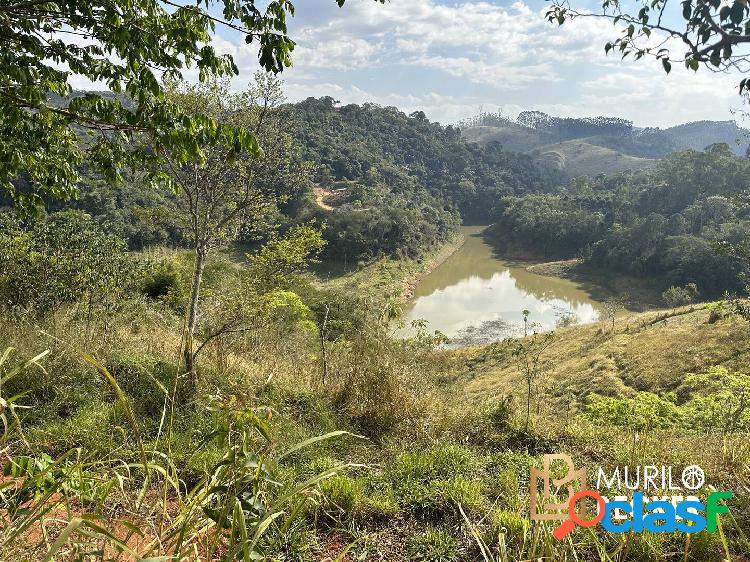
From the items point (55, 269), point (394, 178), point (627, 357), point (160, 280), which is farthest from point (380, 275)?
point (55, 269)

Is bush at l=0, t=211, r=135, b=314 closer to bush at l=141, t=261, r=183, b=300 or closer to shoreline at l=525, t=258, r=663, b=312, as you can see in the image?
bush at l=141, t=261, r=183, b=300

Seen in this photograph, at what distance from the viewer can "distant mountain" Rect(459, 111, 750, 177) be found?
93.7 m

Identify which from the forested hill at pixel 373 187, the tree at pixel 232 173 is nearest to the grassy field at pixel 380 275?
the forested hill at pixel 373 187

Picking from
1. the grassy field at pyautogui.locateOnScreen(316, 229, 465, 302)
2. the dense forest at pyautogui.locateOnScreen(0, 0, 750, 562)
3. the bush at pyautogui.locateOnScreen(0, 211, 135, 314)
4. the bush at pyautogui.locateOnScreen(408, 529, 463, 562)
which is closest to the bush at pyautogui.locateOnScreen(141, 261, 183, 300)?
the dense forest at pyautogui.locateOnScreen(0, 0, 750, 562)

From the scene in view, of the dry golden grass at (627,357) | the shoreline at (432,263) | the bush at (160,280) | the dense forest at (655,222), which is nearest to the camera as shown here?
the dry golden grass at (627,357)

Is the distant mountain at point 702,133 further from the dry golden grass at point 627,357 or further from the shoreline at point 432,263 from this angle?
the dry golden grass at point 627,357

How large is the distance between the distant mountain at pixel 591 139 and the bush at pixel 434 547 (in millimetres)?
93604

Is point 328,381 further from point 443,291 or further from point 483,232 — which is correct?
point 483,232

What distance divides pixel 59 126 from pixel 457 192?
2479 inches

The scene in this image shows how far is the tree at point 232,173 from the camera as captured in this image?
5.30m

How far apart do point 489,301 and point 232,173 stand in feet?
96.3

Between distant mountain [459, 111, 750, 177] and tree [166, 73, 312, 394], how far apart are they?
296 ft

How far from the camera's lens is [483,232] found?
5647 cm

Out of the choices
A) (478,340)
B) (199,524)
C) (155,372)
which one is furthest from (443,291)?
(199,524)
